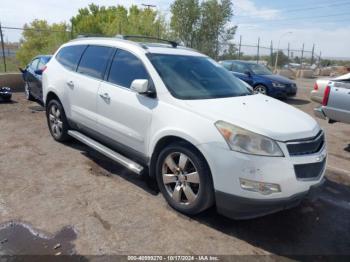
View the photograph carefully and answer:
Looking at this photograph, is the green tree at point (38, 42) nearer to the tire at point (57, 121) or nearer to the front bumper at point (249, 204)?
the tire at point (57, 121)

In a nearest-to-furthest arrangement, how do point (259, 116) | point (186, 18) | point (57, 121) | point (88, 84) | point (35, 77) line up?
point (259, 116) < point (88, 84) < point (57, 121) < point (35, 77) < point (186, 18)

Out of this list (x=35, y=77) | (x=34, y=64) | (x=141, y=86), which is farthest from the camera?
(x=34, y=64)

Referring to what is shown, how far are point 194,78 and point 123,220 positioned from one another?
1914 millimetres

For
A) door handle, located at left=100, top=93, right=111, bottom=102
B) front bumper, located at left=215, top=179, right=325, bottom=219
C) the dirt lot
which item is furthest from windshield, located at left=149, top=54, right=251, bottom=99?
the dirt lot

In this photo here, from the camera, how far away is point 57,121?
19.9 ft

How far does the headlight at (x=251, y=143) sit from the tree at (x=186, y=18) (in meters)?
28.4

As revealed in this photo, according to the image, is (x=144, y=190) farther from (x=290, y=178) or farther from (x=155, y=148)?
(x=290, y=178)

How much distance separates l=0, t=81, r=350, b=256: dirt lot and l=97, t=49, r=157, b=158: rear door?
640mm

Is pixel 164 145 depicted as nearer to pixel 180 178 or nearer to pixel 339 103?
pixel 180 178

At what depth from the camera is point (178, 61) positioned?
4.55 meters

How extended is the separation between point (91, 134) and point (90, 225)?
186cm

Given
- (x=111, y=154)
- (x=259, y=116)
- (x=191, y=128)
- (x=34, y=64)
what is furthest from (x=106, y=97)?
(x=34, y=64)

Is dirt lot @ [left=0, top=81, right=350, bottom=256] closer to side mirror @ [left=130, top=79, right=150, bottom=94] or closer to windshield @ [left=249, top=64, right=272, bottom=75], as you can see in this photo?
side mirror @ [left=130, top=79, right=150, bottom=94]

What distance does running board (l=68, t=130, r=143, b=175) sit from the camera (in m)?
4.22
